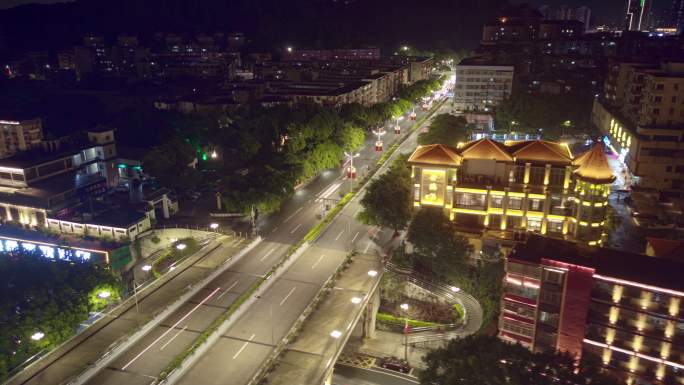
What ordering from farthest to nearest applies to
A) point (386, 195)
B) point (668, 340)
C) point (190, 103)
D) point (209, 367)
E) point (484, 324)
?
point (190, 103)
point (386, 195)
point (484, 324)
point (668, 340)
point (209, 367)

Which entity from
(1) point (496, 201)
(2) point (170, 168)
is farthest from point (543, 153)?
(2) point (170, 168)

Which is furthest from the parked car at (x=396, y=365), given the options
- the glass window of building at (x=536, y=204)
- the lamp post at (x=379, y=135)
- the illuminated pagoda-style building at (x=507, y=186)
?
the lamp post at (x=379, y=135)

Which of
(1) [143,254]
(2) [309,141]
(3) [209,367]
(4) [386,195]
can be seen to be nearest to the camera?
(3) [209,367]

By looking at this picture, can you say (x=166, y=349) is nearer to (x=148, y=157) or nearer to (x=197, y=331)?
(x=197, y=331)

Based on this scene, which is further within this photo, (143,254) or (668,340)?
(143,254)

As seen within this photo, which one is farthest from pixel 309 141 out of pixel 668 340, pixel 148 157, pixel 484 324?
pixel 668 340

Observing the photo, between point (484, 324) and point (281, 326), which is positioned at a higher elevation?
point (281, 326)

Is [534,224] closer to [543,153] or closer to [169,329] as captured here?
[543,153]
